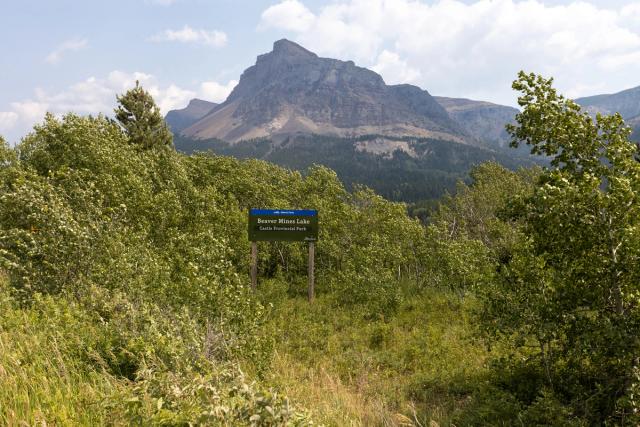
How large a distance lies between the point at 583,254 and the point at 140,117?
4049 centimetres

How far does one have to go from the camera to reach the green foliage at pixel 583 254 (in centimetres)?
732

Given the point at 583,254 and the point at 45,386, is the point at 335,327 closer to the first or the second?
the point at 583,254

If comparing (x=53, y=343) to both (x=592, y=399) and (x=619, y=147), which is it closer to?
(x=592, y=399)

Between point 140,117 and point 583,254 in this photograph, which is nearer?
point 583,254

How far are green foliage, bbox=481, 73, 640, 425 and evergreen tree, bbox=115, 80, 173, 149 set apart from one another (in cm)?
3691

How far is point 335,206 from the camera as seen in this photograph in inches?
1233

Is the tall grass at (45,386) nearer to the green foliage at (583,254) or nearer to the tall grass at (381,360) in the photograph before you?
the tall grass at (381,360)

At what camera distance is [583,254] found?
8.02m

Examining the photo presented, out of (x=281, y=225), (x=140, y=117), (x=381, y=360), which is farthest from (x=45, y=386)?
(x=140, y=117)

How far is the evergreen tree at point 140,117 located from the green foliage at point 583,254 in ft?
121

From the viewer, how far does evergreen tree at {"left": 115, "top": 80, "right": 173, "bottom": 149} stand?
38812 mm

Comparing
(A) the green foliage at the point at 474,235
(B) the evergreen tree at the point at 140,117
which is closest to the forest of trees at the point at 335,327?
(A) the green foliage at the point at 474,235

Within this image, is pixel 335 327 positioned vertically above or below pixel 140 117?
below

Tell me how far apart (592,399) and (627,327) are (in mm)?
1902
